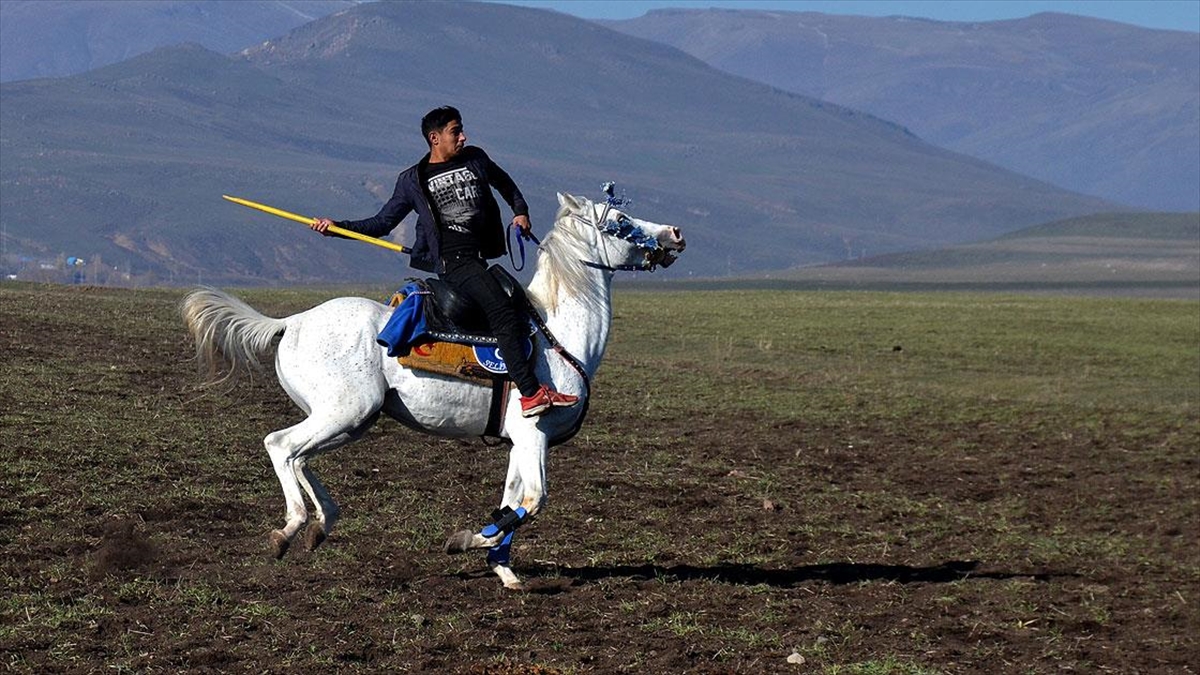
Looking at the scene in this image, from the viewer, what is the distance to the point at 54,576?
40.9 feet

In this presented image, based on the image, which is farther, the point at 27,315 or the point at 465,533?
the point at 27,315

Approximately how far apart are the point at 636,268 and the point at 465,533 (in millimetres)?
2309

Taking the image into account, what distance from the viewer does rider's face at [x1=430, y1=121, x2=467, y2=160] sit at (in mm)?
12992

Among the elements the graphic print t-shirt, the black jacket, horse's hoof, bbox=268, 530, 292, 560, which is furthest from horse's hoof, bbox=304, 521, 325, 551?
the graphic print t-shirt

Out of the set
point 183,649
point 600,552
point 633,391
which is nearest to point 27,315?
point 633,391

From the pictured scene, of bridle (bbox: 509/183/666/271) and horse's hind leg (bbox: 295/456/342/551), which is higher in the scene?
bridle (bbox: 509/183/666/271)

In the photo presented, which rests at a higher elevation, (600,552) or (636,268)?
(636,268)

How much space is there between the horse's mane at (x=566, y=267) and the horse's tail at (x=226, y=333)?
183 centimetres

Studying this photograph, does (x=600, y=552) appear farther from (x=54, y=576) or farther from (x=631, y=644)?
(x=54, y=576)

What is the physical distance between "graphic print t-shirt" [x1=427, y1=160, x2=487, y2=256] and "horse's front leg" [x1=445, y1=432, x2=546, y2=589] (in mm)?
1465

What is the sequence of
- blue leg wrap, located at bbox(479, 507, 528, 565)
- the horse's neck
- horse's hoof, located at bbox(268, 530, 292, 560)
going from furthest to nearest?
1. the horse's neck
2. blue leg wrap, located at bbox(479, 507, 528, 565)
3. horse's hoof, located at bbox(268, 530, 292, 560)

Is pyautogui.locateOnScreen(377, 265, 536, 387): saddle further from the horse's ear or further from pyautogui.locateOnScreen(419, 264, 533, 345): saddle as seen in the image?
the horse's ear

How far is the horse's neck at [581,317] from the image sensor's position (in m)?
13.4

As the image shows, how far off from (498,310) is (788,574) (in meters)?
3.45
